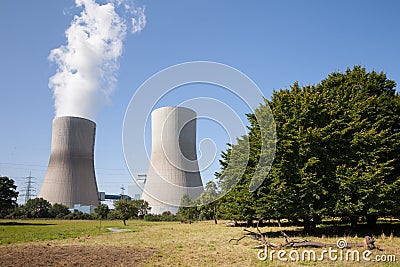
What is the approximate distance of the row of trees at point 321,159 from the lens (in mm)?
14875

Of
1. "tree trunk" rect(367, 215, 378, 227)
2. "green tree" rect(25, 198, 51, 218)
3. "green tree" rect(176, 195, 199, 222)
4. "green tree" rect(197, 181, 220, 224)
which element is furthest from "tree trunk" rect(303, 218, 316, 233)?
"green tree" rect(25, 198, 51, 218)

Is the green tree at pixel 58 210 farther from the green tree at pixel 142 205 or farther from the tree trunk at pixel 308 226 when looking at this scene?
the tree trunk at pixel 308 226

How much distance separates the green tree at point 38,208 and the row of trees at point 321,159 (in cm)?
3604

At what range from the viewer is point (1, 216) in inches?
1986

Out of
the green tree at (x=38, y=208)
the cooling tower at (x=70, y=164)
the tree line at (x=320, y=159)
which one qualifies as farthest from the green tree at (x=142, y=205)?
the tree line at (x=320, y=159)

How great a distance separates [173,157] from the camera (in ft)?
131

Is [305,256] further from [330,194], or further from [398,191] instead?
[398,191]

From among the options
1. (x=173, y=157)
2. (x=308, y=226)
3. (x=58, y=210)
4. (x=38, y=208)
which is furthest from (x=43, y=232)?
(x=38, y=208)

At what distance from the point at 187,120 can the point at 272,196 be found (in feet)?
89.6

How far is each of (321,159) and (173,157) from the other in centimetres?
2552

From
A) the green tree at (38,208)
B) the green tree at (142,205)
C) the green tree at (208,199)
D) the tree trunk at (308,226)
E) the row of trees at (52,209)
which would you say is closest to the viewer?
the tree trunk at (308,226)

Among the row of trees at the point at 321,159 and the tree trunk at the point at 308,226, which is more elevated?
the row of trees at the point at 321,159

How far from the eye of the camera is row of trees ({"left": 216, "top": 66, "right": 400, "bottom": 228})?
1488 centimetres

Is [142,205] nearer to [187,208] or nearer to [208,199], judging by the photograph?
[187,208]
